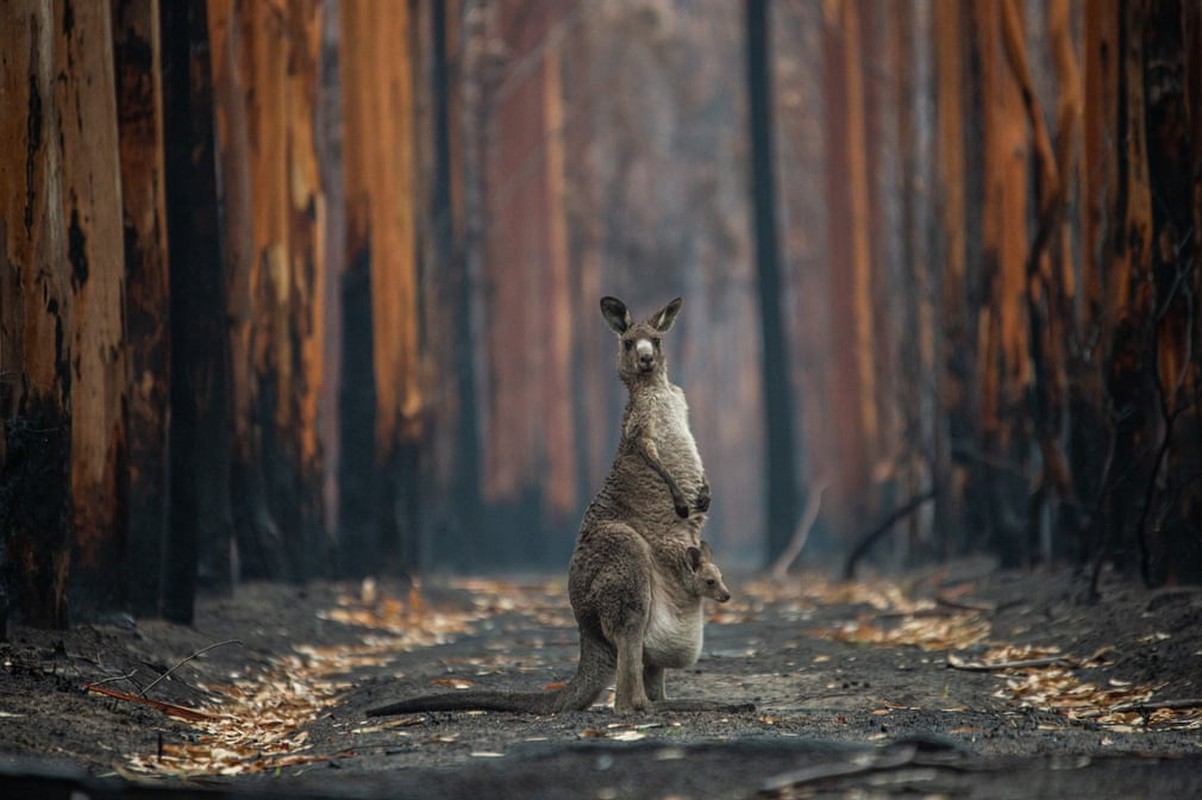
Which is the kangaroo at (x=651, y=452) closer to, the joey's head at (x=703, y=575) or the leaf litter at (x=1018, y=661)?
the joey's head at (x=703, y=575)

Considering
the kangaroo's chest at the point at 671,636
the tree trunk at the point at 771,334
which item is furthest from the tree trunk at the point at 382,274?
the kangaroo's chest at the point at 671,636

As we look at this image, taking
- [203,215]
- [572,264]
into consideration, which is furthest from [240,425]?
[572,264]

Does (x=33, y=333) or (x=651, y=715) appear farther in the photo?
(x=33, y=333)

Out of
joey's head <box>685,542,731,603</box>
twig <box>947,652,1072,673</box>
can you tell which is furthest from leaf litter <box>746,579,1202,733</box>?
joey's head <box>685,542,731,603</box>

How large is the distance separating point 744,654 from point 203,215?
4.74 meters

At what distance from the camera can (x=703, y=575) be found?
8445mm

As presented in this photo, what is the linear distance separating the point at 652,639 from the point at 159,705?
8.19ft

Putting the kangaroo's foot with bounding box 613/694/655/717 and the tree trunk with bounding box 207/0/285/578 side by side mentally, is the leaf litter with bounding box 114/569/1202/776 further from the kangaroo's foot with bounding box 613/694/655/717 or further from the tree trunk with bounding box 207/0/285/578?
the tree trunk with bounding box 207/0/285/578

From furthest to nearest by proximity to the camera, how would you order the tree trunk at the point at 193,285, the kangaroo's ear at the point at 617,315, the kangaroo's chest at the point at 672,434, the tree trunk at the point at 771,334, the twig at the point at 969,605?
1. the tree trunk at the point at 771,334
2. the twig at the point at 969,605
3. the tree trunk at the point at 193,285
4. the kangaroo's ear at the point at 617,315
5. the kangaroo's chest at the point at 672,434

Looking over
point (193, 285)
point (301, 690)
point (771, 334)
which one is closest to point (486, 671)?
point (301, 690)

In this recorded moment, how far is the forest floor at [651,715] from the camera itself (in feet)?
21.5

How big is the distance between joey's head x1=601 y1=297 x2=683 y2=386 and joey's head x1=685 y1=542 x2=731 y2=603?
103cm

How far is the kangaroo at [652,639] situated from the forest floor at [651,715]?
104mm

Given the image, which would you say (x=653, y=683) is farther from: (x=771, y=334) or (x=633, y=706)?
(x=771, y=334)
